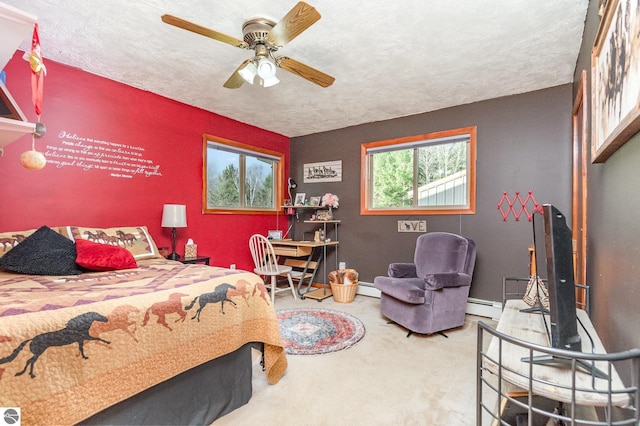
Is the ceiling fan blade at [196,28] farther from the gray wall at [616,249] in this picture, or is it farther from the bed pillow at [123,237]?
the gray wall at [616,249]

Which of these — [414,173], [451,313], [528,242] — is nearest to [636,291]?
[451,313]

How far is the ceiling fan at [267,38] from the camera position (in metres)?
1.66

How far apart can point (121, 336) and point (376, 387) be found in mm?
1535

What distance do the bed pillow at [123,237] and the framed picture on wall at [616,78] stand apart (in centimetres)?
318

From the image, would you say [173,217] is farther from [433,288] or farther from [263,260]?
[433,288]

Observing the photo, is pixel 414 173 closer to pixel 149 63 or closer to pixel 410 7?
pixel 410 7

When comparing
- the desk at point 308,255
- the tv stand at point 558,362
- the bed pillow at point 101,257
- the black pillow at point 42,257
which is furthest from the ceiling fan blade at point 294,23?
the desk at point 308,255

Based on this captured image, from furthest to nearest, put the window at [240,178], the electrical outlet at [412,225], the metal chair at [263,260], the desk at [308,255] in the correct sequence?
the desk at [308,255], the window at [240,178], the electrical outlet at [412,225], the metal chair at [263,260]

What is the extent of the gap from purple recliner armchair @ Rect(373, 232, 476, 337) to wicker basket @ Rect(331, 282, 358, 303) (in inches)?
27.2

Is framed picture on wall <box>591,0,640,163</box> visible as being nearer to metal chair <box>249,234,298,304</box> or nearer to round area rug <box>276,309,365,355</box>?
round area rug <box>276,309,365,355</box>

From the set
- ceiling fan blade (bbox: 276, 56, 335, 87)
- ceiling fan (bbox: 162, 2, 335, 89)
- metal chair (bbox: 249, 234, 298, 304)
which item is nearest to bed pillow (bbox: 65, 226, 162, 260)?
metal chair (bbox: 249, 234, 298, 304)

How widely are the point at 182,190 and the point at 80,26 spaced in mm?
1823

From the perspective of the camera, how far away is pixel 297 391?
1.94m

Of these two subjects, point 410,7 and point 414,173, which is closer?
point 410,7
